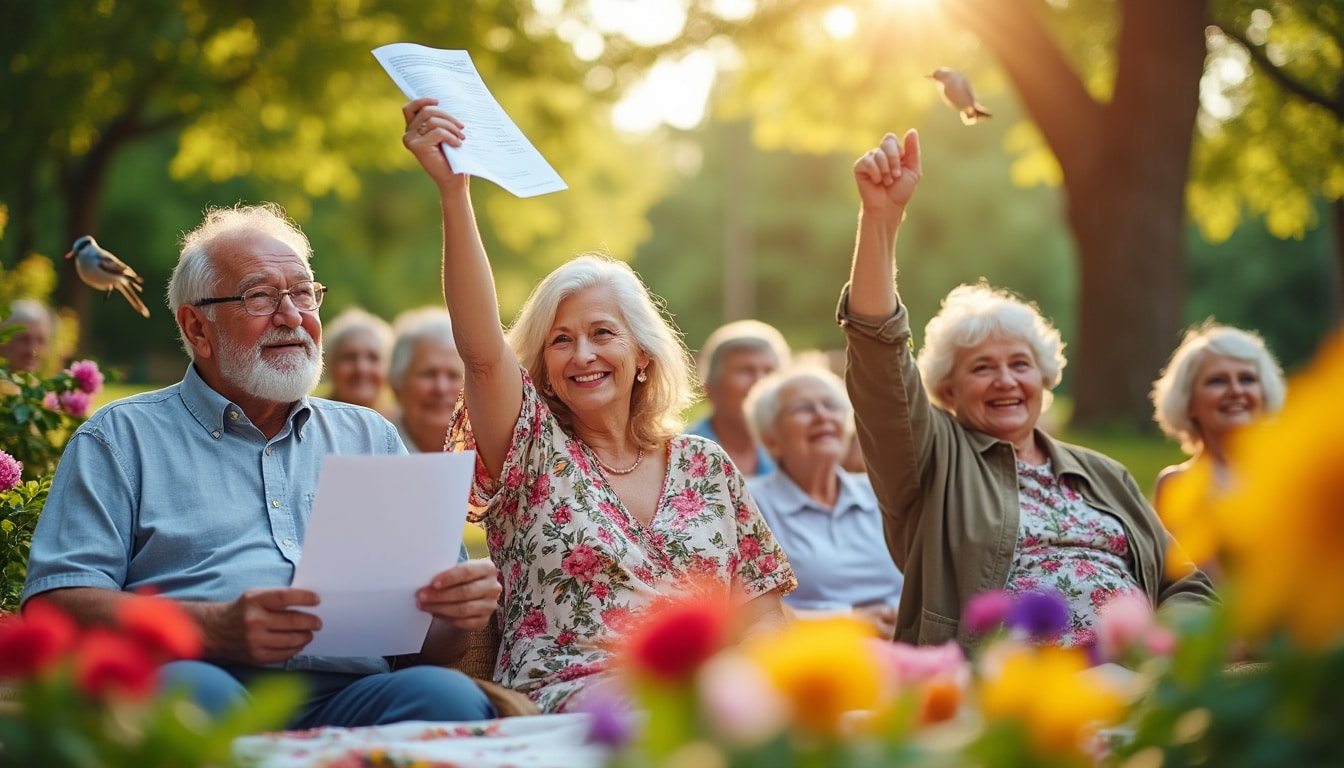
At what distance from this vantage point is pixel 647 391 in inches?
134

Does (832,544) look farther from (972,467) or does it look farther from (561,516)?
(561,516)

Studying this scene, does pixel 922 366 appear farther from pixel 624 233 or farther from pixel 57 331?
pixel 624 233

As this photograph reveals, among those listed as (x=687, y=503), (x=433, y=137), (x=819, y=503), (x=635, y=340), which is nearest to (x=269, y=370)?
(x=433, y=137)

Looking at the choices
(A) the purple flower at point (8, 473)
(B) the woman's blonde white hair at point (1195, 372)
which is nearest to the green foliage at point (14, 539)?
(A) the purple flower at point (8, 473)

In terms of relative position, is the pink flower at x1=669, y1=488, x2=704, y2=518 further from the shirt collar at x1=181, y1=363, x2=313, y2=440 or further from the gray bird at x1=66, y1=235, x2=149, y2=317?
the gray bird at x1=66, y1=235, x2=149, y2=317

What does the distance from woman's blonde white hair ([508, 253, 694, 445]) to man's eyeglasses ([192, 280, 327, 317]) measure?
1.67ft

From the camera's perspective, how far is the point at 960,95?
3.87m

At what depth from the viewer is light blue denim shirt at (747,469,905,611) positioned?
4719 millimetres

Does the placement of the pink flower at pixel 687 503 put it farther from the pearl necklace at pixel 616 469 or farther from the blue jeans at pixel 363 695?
the blue jeans at pixel 363 695

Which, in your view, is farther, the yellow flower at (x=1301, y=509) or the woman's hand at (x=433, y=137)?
the woman's hand at (x=433, y=137)

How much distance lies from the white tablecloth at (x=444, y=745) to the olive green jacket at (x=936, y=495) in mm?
1530

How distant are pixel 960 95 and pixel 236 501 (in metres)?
2.36

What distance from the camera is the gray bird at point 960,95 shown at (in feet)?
12.5

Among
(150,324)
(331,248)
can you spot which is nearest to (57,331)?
(331,248)
